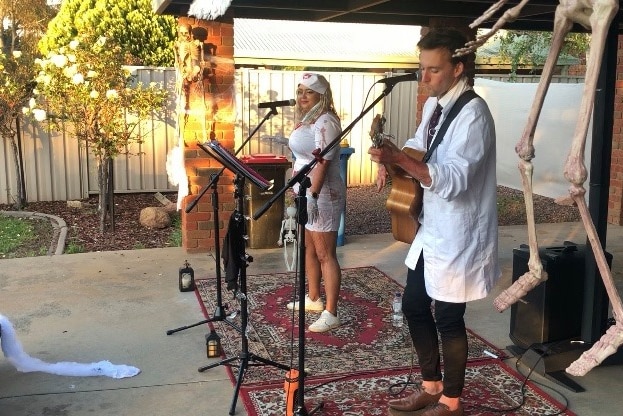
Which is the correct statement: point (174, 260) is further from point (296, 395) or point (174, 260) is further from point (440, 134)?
point (440, 134)

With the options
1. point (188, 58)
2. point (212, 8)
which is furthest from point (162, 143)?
point (212, 8)

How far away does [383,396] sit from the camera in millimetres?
3629

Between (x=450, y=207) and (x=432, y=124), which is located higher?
(x=432, y=124)

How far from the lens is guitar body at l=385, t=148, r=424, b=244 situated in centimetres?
306

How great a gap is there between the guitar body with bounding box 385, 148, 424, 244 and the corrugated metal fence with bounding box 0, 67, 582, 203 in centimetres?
514

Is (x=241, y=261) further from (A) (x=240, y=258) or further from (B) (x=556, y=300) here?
(B) (x=556, y=300)

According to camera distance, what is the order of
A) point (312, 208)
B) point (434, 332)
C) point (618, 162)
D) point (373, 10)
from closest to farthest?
point (434, 332), point (312, 208), point (373, 10), point (618, 162)

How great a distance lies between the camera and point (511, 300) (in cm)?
237

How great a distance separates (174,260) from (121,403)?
302cm

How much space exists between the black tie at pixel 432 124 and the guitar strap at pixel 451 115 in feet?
0.34

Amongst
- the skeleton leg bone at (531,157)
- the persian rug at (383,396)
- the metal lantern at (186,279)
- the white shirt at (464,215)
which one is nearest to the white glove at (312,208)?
the persian rug at (383,396)

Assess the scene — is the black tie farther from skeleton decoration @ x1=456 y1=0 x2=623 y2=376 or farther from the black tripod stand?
the black tripod stand

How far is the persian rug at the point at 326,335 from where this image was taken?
4027mm

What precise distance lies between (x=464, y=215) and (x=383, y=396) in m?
1.29
